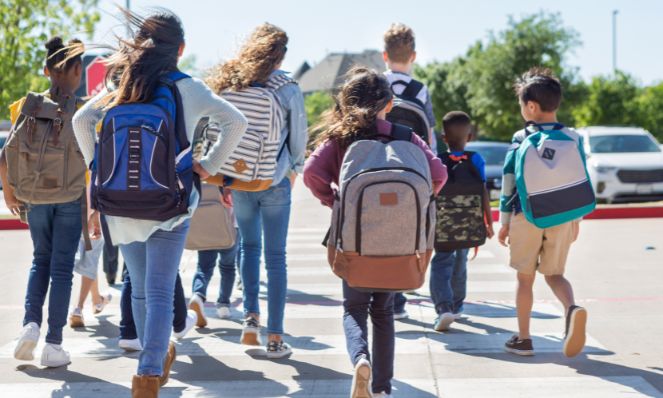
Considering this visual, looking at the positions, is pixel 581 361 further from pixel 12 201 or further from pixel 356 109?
pixel 12 201

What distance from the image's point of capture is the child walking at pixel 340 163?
4.62m

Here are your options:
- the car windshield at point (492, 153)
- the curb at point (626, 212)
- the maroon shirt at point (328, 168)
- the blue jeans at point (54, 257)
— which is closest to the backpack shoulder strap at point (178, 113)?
the maroon shirt at point (328, 168)

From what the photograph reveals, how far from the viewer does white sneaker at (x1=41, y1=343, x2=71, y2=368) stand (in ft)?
18.5

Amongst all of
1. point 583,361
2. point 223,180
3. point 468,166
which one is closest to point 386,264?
point 223,180

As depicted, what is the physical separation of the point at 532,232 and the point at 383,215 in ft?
5.39

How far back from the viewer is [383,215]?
14.5ft

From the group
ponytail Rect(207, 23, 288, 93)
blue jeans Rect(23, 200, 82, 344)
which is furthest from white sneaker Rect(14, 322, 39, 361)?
ponytail Rect(207, 23, 288, 93)

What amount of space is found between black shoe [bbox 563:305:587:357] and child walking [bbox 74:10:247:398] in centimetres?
219

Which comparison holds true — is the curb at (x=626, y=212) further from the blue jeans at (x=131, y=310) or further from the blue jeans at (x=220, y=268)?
the blue jeans at (x=131, y=310)

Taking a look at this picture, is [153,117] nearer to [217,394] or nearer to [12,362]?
[217,394]

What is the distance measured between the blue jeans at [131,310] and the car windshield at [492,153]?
16019 millimetres

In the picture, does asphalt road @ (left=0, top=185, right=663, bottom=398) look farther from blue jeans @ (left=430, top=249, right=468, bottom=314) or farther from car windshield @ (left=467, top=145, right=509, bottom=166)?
car windshield @ (left=467, top=145, right=509, bottom=166)

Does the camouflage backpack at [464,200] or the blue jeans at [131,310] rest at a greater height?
the camouflage backpack at [464,200]

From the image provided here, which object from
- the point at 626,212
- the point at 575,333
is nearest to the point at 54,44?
the point at 575,333
